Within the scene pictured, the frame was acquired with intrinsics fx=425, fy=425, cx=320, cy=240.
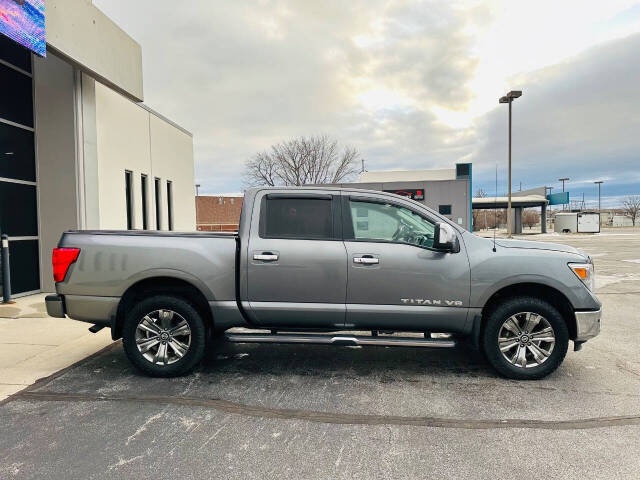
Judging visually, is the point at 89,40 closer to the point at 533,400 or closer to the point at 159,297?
the point at 159,297

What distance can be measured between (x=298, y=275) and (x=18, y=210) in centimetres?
787

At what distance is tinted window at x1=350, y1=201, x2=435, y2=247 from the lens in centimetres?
450

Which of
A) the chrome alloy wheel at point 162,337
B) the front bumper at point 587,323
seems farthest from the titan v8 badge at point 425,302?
the chrome alloy wheel at point 162,337

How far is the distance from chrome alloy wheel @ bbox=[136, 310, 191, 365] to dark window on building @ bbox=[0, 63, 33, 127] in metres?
7.30

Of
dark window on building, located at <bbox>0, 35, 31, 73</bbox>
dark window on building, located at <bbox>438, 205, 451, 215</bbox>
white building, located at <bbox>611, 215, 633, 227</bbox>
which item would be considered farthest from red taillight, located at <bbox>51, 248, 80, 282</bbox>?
white building, located at <bbox>611, 215, 633, 227</bbox>

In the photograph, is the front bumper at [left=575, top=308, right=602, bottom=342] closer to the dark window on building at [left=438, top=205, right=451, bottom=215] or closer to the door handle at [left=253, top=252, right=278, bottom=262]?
the door handle at [left=253, top=252, right=278, bottom=262]

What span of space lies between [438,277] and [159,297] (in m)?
2.89

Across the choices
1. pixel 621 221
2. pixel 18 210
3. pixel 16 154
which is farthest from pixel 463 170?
pixel 621 221

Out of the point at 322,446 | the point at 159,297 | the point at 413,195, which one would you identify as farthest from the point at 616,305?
the point at 413,195

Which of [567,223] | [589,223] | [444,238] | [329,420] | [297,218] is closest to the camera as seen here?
[329,420]

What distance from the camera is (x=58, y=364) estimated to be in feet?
16.5

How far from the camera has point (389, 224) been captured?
14.9 ft

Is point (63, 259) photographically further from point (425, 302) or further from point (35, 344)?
point (425, 302)

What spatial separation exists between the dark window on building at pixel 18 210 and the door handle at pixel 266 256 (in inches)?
289
